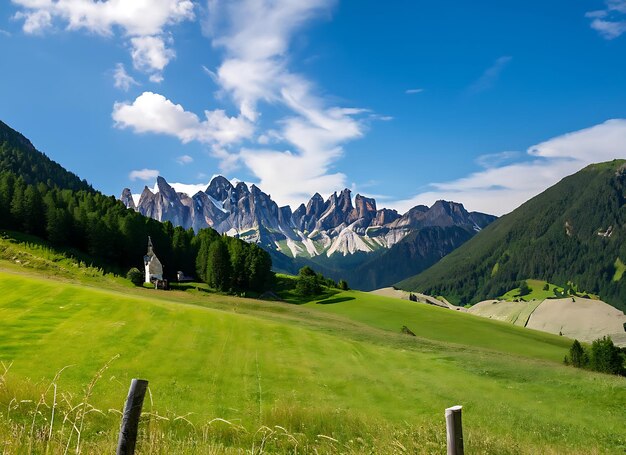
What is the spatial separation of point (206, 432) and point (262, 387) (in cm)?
1817

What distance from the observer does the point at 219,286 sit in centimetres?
11000

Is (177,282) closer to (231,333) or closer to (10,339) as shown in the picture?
(231,333)

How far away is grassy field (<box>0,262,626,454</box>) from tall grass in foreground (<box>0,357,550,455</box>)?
0.10 metres

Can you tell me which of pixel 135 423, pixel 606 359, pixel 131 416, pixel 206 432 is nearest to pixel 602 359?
pixel 606 359

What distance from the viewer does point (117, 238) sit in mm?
110688

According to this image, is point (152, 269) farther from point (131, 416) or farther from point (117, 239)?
point (131, 416)

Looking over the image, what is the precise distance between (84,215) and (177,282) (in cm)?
2908

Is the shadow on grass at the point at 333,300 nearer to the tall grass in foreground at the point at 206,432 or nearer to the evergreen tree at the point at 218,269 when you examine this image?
the evergreen tree at the point at 218,269

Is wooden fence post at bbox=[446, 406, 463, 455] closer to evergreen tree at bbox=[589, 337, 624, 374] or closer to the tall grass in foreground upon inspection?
the tall grass in foreground

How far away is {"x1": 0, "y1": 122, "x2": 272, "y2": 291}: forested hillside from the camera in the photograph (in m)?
105

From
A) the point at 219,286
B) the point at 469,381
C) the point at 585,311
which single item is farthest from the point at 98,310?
the point at 585,311

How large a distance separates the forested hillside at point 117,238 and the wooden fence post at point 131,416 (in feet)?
341

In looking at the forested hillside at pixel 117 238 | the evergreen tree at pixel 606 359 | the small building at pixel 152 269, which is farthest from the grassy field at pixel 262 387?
the forested hillside at pixel 117 238

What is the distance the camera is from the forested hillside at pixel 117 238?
105062 mm
